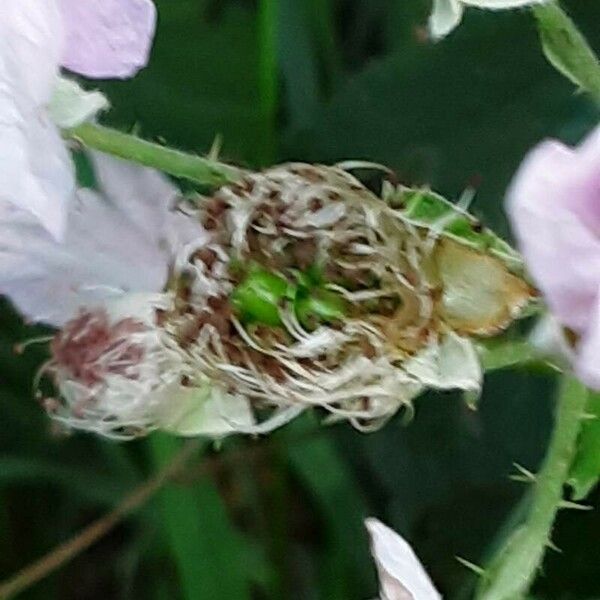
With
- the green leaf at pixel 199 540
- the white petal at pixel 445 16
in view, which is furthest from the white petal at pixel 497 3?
the green leaf at pixel 199 540

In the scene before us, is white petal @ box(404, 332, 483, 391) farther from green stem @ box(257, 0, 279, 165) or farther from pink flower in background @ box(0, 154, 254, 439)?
green stem @ box(257, 0, 279, 165)

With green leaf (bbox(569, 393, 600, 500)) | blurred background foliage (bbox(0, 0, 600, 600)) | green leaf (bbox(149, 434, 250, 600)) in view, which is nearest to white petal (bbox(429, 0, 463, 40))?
green leaf (bbox(569, 393, 600, 500))

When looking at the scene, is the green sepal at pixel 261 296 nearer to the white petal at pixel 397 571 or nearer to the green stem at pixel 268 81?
the white petal at pixel 397 571

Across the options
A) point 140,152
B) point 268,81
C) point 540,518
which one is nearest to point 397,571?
point 540,518

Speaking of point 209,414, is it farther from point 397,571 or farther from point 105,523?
point 105,523

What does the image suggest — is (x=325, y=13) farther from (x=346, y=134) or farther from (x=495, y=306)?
(x=495, y=306)

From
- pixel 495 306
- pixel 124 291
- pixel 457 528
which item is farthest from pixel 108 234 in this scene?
pixel 457 528
